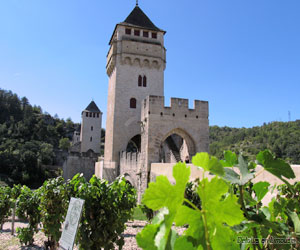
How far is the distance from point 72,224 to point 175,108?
36.7 ft

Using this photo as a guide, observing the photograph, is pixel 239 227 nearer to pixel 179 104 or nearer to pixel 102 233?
pixel 102 233

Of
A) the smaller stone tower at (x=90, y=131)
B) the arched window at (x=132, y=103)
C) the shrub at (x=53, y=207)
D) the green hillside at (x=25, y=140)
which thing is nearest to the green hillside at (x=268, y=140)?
the smaller stone tower at (x=90, y=131)

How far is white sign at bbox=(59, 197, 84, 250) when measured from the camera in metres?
3.10

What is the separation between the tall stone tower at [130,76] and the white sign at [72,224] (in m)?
14.2

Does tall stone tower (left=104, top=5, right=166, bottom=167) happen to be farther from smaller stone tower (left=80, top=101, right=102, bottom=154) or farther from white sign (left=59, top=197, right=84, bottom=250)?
smaller stone tower (left=80, top=101, right=102, bottom=154)

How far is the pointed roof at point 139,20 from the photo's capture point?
19019 mm

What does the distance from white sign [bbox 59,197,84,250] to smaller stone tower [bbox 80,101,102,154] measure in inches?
1438

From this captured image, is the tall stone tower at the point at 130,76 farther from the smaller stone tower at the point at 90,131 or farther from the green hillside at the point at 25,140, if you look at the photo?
the green hillside at the point at 25,140

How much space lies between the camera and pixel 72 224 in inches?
127

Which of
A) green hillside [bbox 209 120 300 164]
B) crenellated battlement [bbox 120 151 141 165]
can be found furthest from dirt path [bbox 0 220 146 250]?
green hillside [bbox 209 120 300 164]

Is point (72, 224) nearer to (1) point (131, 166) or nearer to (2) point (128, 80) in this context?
(1) point (131, 166)

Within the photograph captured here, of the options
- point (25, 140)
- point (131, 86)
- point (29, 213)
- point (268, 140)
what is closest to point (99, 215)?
point (29, 213)

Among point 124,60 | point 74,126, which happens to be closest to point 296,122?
point 124,60

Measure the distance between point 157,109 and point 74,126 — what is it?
224 feet
